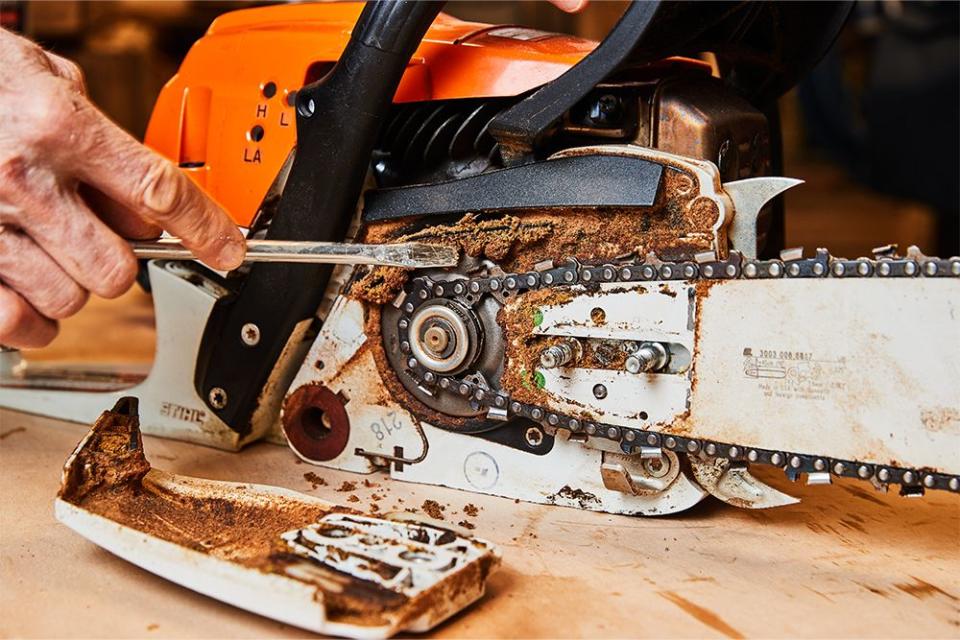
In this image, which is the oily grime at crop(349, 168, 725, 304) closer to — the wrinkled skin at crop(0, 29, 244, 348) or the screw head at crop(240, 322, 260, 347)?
the screw head at crop(240, 322, 260, 347)

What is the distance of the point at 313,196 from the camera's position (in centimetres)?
185

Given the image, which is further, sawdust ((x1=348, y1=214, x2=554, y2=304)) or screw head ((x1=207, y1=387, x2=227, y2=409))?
screw head ((x1=207, y1=387, x2=227, y2=409))

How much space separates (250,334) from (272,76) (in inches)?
20.2

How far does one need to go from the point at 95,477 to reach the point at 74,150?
0.55 meters

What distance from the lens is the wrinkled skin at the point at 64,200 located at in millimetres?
1415

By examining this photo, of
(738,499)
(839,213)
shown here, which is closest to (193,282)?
(738,499)

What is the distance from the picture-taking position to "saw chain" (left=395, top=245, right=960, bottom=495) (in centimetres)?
146

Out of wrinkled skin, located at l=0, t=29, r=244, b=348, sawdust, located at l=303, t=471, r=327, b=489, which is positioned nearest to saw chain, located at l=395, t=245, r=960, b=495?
sawdust, located at l=303, t=471, r=327, b=489

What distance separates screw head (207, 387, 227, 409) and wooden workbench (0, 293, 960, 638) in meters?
0.12

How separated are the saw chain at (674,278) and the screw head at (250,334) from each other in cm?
31

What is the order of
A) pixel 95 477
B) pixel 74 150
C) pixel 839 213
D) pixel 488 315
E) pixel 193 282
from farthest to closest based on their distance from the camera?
pixel 839 213
pixel 193 282
pixel 488 315
pixel 95 477
pixel 74 150

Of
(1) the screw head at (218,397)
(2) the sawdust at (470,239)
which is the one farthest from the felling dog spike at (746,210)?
(1) the screw head at (218,397)

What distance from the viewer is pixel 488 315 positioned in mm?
1791

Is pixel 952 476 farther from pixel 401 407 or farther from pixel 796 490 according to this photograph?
pixel 401 407
